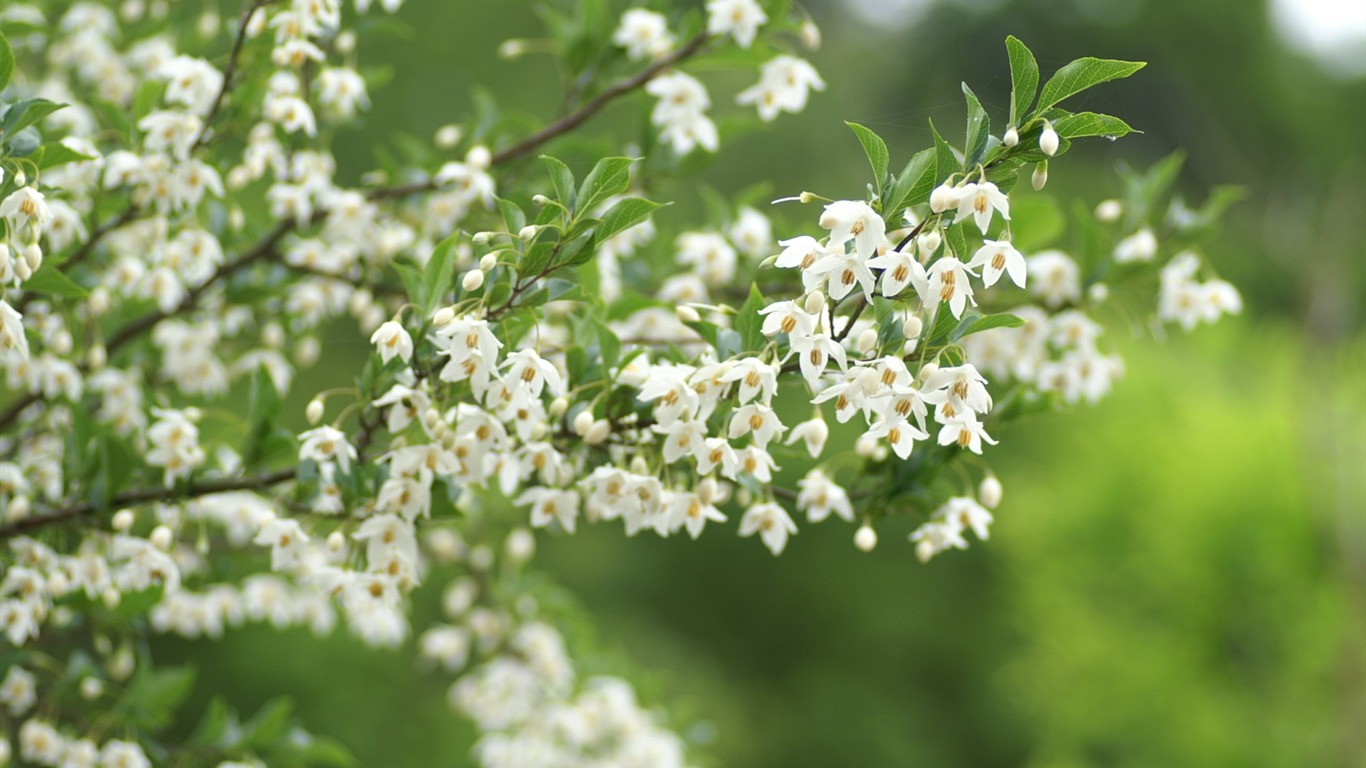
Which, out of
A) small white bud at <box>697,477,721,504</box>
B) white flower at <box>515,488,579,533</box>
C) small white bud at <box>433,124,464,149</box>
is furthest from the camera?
small white bud at <box>433,124,464,149</box>

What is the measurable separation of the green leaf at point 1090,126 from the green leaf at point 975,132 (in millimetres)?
95

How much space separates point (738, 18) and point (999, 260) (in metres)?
1.19

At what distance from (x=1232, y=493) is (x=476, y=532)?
10.5 m

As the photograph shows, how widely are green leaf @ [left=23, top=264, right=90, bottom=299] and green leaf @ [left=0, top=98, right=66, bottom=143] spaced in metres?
0.25

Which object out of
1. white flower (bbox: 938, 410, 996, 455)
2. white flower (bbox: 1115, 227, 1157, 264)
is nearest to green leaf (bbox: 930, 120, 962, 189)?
white flower (bbox: 938, 410, 996, 455)

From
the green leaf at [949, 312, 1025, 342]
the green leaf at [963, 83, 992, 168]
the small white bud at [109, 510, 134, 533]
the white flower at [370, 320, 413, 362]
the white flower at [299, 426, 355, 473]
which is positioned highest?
the green leaf at [963, 83, 992, 168]

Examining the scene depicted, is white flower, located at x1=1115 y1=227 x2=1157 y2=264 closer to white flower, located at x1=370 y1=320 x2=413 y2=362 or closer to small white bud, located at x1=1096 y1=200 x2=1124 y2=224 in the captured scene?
small white bud, located at x1=1096 y1=200 x2=1124 y2=224

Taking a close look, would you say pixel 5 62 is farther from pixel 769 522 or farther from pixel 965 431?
pixel 965 431

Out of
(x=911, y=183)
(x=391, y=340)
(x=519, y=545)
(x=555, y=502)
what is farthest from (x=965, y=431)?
(x=519, y=545)

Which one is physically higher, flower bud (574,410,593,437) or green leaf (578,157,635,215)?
green leaf (578,157,635,215)

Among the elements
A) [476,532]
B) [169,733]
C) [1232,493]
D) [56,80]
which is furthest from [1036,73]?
[1232,493]

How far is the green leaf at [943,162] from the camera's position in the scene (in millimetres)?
1621

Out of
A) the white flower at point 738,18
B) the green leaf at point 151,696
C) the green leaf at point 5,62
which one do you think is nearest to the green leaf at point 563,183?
the green leaf at point 5,62

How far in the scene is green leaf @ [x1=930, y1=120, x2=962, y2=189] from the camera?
5.32 ft
